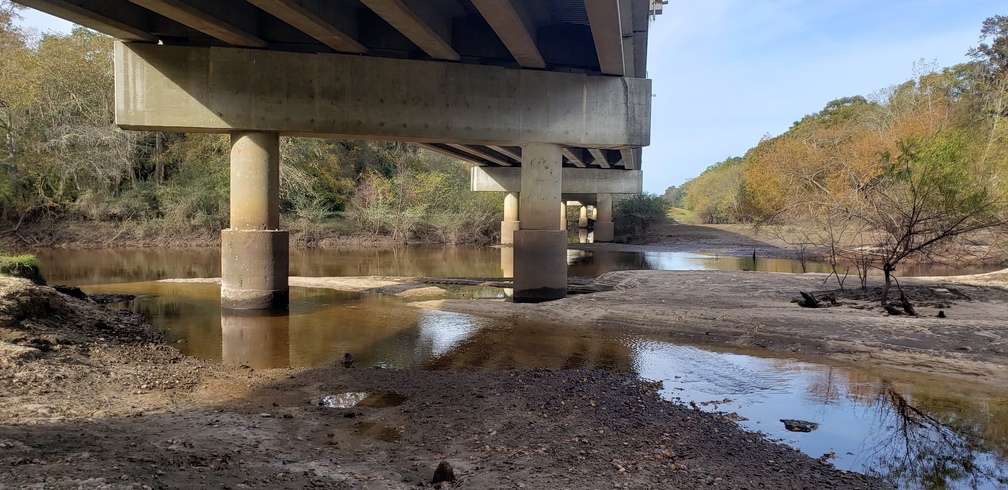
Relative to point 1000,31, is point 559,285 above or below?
below

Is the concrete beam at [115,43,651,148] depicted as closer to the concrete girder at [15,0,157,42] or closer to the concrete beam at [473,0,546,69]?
the concrete girder at [15,0,157,42]

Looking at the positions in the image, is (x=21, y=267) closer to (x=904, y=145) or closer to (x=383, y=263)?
(x=383, y=263)

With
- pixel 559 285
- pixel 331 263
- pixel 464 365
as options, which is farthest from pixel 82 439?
pixel 331 263

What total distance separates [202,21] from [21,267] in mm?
5678

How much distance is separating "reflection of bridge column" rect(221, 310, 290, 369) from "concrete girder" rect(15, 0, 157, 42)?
606 centimetres

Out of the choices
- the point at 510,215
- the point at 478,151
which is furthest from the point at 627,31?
the point at 510,215

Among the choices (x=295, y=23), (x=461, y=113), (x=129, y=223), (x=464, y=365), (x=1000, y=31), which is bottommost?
(x=464, y=365)

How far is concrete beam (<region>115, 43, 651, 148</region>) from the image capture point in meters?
12.7

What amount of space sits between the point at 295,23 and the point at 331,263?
1589 centimetres

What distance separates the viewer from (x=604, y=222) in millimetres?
43406

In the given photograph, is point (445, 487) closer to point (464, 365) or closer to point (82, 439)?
point (82, 439)

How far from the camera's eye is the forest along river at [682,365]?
5668 millimetres

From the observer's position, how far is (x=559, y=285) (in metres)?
14.6

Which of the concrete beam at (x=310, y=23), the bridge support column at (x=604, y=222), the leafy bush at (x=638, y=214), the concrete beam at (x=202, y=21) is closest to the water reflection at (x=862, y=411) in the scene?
the concrete beam at (x=310, y=23)
